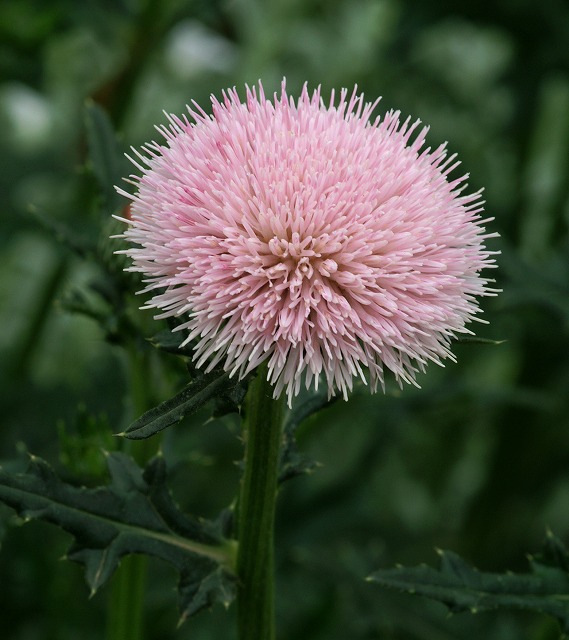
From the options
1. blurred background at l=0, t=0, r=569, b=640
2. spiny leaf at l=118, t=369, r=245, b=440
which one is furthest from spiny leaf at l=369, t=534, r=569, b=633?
spiny leaf at l=118, t=369, r=245, b=440

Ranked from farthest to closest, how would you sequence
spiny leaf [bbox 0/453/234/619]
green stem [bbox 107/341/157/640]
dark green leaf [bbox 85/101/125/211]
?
dark green leaf [bbox 85/101/125/211]
green stem [bbox 107/341/157/640]
spiny leaf [bbox 0/453/234/619]

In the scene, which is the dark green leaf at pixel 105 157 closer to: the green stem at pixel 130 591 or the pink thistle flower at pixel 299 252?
the green stem at pixel 130 591

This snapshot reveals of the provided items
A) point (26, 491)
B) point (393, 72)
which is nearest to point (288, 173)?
point (26, 491)

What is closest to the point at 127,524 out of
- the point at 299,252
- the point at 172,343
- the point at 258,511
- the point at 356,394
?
the point at 258,511

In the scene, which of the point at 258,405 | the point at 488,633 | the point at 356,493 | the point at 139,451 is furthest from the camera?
the point at 356,493

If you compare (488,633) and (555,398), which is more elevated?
(555,398)

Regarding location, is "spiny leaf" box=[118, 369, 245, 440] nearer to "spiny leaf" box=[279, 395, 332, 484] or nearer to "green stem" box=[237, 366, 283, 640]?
"green stem" box=[237, 366, 283, 640]

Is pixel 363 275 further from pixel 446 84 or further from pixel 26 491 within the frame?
pixel 446 84
